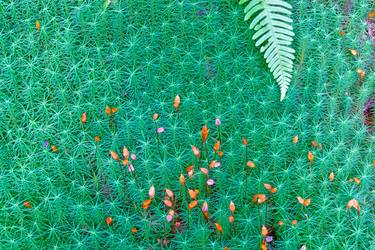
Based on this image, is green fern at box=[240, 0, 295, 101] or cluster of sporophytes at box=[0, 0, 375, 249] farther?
green fern at box=[240, 0, 295, 101]

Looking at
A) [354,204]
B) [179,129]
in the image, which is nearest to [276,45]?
[179,129]

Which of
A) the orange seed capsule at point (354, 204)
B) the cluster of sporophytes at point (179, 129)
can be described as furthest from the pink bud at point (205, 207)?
the orange seed capsule at point (354, 204)

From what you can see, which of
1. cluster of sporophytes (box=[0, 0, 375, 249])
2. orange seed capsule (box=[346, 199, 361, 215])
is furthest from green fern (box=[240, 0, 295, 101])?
orange seed capsule (box=[346, 199, 361, 215])

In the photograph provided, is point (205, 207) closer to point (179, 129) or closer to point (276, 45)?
point (179, 129)

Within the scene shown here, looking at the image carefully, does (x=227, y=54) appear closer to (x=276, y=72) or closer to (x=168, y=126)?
(x=276, y=72)

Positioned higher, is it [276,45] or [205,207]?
[276,45]

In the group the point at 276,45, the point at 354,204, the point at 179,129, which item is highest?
the point at 276,45

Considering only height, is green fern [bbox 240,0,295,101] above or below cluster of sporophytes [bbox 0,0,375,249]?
above

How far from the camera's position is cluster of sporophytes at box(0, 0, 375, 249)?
8.93 feet

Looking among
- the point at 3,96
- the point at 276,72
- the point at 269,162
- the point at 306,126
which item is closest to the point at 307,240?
the point at 269,162

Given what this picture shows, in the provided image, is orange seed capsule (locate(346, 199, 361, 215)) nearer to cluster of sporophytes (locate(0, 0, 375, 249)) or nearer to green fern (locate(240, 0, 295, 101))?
cluster of sporophytes (locate(0, 0, 375, 249))

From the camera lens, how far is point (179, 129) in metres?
2.98

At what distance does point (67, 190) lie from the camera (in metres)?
2.85

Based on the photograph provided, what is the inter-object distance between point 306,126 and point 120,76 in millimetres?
1152
